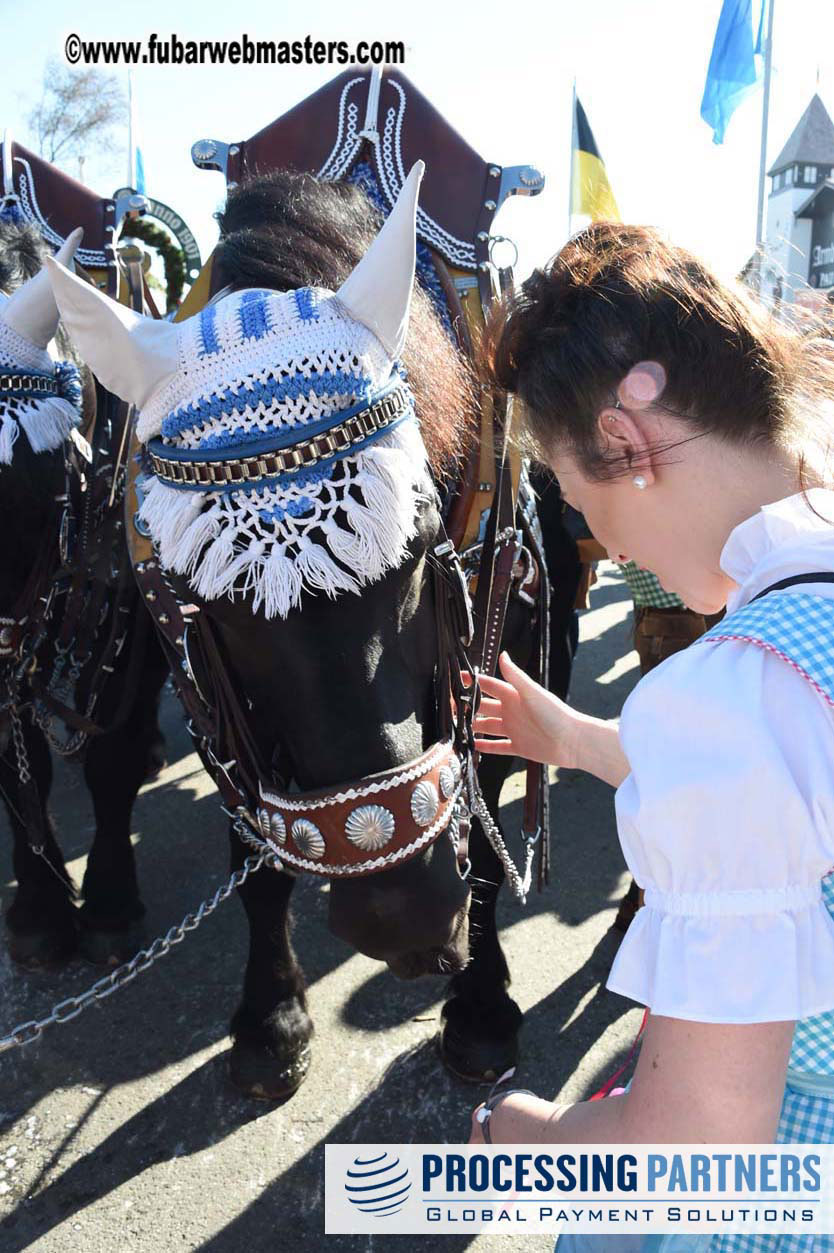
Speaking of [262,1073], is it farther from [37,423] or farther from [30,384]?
[30,384]

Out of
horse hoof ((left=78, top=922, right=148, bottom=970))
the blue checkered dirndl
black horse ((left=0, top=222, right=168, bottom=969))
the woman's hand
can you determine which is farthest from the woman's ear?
horse hoof ((left=78, top=922, right=148, bottom=970))

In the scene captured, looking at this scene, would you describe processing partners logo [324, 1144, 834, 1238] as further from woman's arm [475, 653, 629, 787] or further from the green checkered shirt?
the green checkered shirt

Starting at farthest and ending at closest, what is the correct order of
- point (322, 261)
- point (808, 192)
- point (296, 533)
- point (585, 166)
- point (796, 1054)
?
1. point (808, 192)
2. point (585, 166)
3. point (322, 261)
4. point (296, 533)
5. point (796, 1054)

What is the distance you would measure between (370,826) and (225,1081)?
4.65 feet

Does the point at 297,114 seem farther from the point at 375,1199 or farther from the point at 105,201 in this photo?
the point at 375,1199

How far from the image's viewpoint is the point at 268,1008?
239cm

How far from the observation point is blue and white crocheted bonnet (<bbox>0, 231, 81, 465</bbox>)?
2.13 meters

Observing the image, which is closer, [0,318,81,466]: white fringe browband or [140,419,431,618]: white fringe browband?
[140,419,431,618]: white fringe browband

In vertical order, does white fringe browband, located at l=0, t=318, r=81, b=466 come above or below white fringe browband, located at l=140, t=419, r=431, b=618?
above

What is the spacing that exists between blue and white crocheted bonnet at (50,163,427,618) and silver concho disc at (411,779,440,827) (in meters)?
0.36

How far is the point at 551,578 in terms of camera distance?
3080 mm

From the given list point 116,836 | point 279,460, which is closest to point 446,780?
point 279,460

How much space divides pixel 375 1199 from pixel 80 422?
6.60 ft

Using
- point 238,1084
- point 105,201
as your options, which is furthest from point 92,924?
point 105,201
